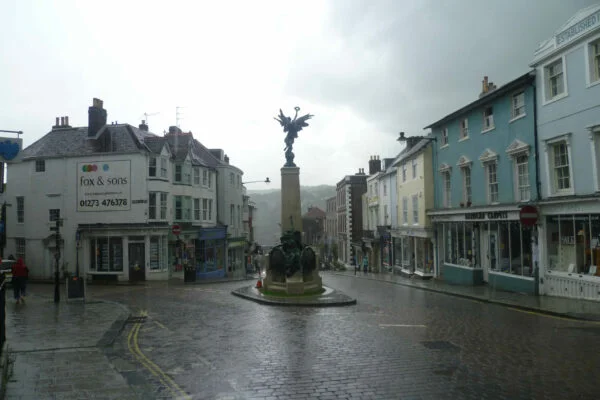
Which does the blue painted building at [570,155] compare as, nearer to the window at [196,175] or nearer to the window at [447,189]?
the window at [447,189]

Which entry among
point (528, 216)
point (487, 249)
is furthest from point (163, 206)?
point (528, 216)

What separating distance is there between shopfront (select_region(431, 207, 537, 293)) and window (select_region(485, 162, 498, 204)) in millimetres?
853

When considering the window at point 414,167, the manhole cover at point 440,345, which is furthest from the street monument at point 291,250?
the window at point 414,167

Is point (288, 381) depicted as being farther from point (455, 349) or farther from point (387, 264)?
point (387, 264)

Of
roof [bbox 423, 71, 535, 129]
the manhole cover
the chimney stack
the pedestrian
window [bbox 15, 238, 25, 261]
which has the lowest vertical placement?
the manhole cover

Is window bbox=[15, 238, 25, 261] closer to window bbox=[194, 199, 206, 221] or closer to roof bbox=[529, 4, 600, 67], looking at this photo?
window bbox=[194, 199, 206, 221]

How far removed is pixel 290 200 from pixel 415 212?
41.3 feet

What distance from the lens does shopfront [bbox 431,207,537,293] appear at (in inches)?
749

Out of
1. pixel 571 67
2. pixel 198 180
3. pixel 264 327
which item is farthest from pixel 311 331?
pixel 198 180

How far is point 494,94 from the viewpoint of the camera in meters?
20.5

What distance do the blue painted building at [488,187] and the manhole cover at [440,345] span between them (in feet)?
32.8

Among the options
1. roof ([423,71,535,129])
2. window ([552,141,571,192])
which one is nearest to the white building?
roof ([423,71,535,129])

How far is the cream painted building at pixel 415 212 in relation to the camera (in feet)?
93.8

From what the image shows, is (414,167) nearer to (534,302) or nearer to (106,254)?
(534,302)
